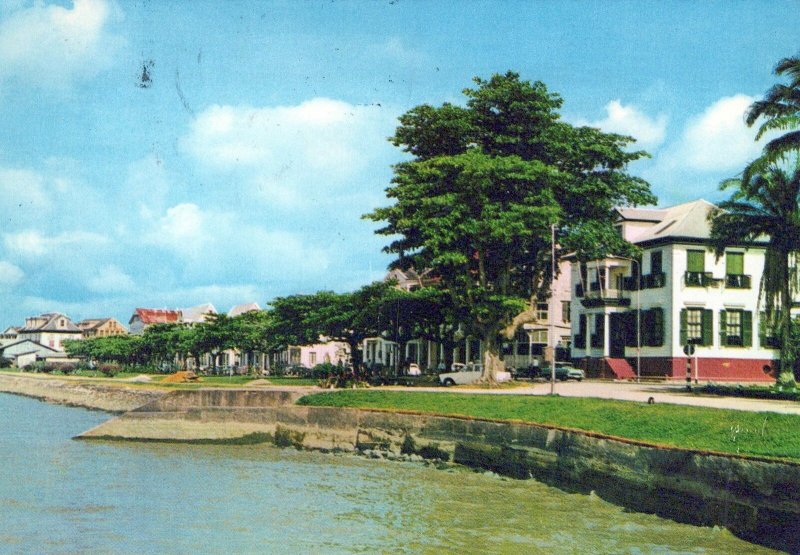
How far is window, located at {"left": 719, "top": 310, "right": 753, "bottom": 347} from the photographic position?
57.8 metres

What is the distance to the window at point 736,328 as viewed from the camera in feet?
190

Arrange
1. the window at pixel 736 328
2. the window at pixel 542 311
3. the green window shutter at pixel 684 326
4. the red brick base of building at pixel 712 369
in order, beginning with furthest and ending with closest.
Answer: the window at pixel 542 311
the window at pixel 736 328
the green window shutter at pixel 684 326
the red brick base of building at pixel 712 369

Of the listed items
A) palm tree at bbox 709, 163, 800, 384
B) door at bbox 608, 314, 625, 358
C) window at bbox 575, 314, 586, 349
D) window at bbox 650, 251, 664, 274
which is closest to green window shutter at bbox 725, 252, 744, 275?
window at bbox 650, 251, 664, 274

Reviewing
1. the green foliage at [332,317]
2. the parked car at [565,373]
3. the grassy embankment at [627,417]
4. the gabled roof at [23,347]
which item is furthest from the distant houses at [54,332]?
the grassy embankment at [627,417]

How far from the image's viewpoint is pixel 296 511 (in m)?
22.6

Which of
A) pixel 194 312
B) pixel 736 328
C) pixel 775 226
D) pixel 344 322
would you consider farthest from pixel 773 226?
pixel 194 312

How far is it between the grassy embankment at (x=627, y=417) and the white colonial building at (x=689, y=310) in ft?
82.2

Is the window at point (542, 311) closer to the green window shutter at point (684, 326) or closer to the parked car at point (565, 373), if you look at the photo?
the parked car at point (565, 373)

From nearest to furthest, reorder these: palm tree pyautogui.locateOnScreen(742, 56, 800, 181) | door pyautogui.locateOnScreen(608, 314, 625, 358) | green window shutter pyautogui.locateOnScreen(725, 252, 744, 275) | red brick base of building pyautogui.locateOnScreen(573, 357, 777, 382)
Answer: palm tree pyautogui.locateOnScreen(742, 56, 800, 181) → red brick base of building pyautogui.locateOnScreen(573, 357, 777, 382) → green window shutter pyautogui.locateOnScreen(725, 252, 744, 275) → door pyautogui.locateOnScreen(608, 314, 625, 358)

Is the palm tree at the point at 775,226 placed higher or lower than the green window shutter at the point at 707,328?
higher

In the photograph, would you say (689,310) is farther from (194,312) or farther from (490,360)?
(194,312)

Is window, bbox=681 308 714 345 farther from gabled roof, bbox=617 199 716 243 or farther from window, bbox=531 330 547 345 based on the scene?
window, bbox=531 330 547 345

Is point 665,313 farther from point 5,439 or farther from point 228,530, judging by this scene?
point 228,530

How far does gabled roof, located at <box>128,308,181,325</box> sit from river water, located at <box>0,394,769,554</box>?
13937 centimetres
